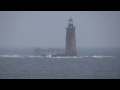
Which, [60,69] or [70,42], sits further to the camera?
[70,42]

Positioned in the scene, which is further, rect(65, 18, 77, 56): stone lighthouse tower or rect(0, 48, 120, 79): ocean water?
rect(65, 18, 77, 56): stone lighthouse tower

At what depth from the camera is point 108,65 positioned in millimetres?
15625

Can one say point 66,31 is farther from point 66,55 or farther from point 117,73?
point 117,73

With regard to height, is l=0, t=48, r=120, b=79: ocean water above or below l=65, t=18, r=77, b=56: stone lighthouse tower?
below

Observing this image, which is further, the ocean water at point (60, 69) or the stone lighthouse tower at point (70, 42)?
the stone lighthouse tower at point (70, 42)

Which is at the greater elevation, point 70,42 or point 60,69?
point 70,42

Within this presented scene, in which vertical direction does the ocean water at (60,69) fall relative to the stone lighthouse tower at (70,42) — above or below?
below

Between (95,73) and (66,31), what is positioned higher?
(66,31)
